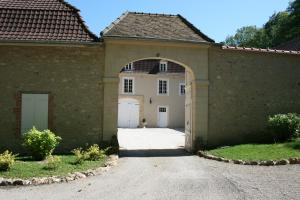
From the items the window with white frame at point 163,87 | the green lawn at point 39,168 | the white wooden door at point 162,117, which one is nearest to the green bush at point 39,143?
the green lawn at point 39,168

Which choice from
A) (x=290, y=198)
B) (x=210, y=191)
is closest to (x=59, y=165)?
(x=210, y=191)

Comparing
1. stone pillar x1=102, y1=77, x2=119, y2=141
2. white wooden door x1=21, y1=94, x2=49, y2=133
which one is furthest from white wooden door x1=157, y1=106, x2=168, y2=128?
white wooden door x1=21, y1=94, x2=49, y2=133

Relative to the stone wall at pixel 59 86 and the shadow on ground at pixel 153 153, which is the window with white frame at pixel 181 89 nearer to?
the shadow on ground at pixel 153 153

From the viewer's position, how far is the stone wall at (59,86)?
13383 millimetres

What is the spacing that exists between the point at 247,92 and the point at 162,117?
21827 millimetres

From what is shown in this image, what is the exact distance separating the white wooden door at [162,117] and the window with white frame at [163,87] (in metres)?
1.47

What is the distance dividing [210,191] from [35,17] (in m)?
9.85

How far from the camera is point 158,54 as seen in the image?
1430 centimetres

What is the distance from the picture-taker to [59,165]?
10.4 meters

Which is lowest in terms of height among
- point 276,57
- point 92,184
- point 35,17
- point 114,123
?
point 92,184

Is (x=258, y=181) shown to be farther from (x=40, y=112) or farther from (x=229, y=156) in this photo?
(x=40, y=112)

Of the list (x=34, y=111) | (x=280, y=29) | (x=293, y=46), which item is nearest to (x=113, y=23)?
(x=34, y=111)

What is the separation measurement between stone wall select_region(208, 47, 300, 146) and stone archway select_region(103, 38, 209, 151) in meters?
0.33

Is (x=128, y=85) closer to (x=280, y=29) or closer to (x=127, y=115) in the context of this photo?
(x=127, y=115)
